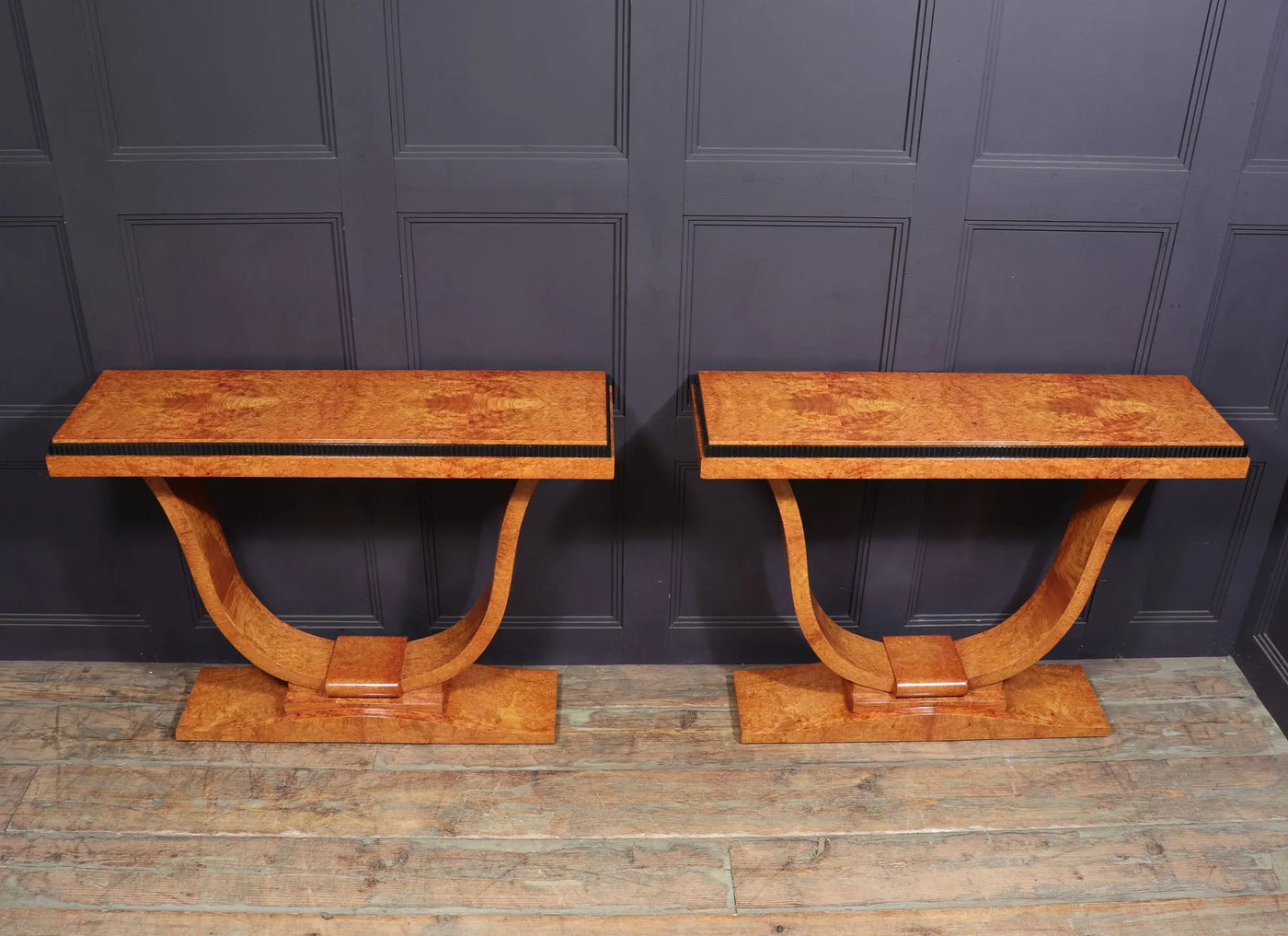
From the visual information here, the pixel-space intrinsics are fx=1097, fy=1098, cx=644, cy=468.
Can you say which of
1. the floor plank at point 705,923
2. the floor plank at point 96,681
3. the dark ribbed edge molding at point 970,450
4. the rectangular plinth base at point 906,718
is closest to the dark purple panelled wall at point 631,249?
the floor plank at point 96,681

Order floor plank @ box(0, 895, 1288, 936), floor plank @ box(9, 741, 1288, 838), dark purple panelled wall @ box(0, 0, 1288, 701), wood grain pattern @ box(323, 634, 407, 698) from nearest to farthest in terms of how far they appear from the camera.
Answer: floor plank @ box(0, 895, 1288, 936), dark purple panelled wall @ box(0, 0, 1288, 701), floor plank @ box(9, 741, 1288, 838), wood grain pattern @ box(323, 634, 407, 698)

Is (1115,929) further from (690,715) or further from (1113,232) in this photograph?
(1113,232)

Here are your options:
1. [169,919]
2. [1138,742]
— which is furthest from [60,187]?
[1138,742]

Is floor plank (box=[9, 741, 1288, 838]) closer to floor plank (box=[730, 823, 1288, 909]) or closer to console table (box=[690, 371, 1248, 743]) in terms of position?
floor plank (box=[730, 823, 1288, 909])

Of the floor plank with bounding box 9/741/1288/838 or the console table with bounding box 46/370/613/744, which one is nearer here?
the console table with bounding box 46/370/613/744

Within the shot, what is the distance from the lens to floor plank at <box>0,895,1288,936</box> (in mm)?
2400

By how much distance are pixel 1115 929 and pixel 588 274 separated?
1936mm

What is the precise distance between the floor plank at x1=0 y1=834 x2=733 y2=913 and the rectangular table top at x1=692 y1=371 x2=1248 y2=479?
0.94m

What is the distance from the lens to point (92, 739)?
2902 mm

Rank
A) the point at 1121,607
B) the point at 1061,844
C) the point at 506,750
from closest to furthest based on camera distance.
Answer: the point at 1061,844 < the point at 506,750 < the point at 1121,607

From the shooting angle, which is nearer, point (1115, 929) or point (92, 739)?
point (1115, 929)

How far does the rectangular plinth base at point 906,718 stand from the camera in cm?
294

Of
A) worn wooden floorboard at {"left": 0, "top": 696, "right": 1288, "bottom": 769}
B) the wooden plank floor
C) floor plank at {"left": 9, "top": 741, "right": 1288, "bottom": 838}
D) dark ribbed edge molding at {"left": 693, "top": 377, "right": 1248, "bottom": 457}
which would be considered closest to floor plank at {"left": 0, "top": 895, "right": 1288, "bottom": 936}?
the wooden plank floor

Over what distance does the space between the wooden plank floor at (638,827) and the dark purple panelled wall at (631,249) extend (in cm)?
40
